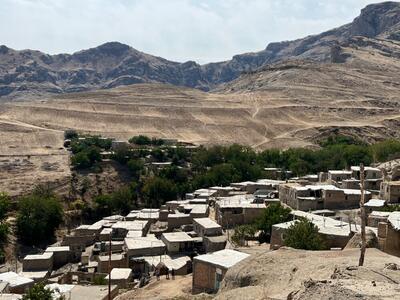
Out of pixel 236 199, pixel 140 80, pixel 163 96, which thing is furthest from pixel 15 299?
pixel 140 80

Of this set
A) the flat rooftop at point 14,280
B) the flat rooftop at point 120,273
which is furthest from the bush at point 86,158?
the flat rooftop at point 14,280

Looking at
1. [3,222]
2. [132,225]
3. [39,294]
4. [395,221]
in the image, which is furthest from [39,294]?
[3,222]

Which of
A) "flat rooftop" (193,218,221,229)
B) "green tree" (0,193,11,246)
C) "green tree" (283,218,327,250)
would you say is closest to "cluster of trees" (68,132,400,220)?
"green tree" (0,193,11,246)

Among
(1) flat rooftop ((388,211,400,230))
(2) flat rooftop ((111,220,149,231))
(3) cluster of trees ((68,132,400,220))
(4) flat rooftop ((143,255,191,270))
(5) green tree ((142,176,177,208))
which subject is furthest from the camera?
(3) cluster of trees ((68,132,400,220))

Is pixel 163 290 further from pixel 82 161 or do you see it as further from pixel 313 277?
pixel 82 161

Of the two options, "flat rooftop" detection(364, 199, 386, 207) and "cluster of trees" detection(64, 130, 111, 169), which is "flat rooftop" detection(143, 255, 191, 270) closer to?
"flat rooftop" detection(364, 199, 386, 207)

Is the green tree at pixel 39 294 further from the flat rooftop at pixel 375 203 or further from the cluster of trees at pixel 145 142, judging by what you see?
the cluster of trees at pixel 145 142
